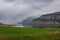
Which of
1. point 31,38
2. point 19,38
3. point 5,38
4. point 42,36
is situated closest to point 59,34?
point 42,36

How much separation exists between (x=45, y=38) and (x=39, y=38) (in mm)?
1478

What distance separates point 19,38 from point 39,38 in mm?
4695

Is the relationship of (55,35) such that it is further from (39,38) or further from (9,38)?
(9,38)

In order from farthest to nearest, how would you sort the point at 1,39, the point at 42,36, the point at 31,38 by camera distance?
the point at 42,36 < the point at 31,38 < the point at 1,39

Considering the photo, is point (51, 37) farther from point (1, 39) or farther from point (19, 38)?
point (1, 39)

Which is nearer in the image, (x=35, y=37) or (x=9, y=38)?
(x=9, y=38)

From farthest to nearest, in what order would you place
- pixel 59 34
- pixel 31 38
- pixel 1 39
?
pixel 59 34 → pixel 31 38 → pixel 1 39

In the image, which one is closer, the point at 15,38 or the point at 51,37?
the point at 15,38

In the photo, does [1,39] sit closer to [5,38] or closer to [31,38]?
[5,38]

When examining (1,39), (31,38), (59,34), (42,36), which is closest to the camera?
(1,39)

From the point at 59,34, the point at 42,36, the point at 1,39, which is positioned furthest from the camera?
the point at 59,34

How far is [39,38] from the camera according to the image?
36.3 m

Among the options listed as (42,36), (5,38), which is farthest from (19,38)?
(42,36)

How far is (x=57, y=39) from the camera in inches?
1486
